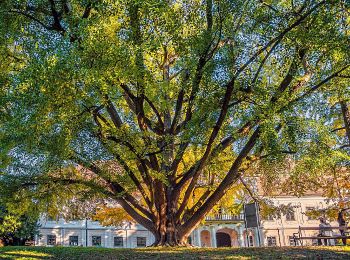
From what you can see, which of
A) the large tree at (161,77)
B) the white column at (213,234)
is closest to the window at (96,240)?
the white column at (213,234)

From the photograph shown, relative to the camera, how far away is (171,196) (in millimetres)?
13273

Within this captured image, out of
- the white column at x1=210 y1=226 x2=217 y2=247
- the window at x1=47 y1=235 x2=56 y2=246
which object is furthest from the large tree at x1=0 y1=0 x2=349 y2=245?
the window at x1=47 y1=235 x2=56 y2=246

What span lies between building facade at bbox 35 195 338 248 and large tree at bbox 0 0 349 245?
27.2 metres

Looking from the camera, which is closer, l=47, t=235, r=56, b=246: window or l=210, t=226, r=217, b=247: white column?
l=210, t=226, r=217, b=247: white column

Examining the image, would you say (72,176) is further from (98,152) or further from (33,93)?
(33,93)

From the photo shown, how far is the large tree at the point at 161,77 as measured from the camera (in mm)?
8367

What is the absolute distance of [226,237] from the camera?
134 feet

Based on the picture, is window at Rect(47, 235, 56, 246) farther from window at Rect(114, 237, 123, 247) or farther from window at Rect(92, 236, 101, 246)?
window at Rect(114, 237, 123, 247)

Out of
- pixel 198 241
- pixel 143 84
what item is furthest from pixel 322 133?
pixel 198 241

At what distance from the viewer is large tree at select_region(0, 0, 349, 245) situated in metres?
8.37

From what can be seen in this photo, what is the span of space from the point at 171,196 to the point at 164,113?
127 inches

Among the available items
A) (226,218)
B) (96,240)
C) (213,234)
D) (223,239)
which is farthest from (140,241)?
(226,218)

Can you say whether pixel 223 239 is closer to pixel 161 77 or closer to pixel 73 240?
pixel 73 240

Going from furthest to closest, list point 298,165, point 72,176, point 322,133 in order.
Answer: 1. point 72,176
2. point 298,165
3. point 322,133
